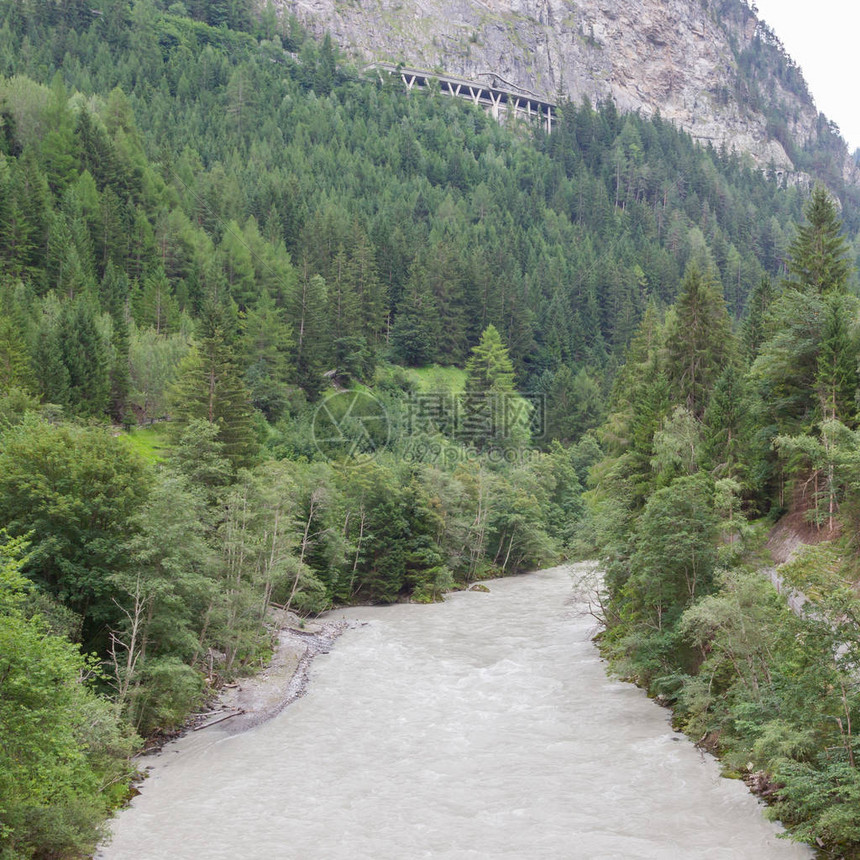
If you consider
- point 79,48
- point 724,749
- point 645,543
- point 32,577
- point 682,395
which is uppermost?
point 79,48

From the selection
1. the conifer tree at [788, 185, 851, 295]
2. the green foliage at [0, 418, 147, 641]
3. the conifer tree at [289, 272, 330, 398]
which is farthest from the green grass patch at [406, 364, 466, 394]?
the green foliage at [0, 418, 147, 641]

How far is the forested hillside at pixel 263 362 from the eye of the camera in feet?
105

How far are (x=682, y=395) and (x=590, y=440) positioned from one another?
54834 mm

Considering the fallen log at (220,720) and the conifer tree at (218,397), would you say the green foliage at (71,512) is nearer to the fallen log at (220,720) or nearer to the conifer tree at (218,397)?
the fallen log at (220,720)

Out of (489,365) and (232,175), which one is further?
(232,175)

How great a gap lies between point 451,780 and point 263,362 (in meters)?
69.5

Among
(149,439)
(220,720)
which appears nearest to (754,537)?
(220,720)

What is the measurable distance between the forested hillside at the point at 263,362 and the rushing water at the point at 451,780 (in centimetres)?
333

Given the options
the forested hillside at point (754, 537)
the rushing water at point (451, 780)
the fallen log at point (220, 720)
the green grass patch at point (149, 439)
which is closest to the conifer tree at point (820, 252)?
the forested hillside at point (754, 537)

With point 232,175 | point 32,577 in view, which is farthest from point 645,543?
point 232,175

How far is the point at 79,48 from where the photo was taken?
17450 cm

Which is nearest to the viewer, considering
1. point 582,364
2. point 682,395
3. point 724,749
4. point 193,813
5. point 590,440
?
point 193,813

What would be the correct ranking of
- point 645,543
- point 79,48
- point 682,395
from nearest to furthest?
point 645,543 → point 682,395 → point 79,48

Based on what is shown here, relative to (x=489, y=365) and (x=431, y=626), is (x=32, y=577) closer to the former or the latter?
(x=431, y=626)
